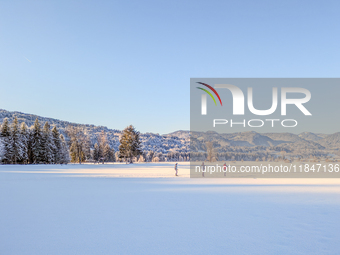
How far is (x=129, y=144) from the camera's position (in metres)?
65.9

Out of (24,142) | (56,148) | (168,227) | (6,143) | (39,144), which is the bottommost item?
(168,227)

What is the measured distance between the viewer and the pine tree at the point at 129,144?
65875mm

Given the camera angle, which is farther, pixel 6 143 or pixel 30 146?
pixel 30 146

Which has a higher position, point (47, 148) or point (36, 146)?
point (36, 146)

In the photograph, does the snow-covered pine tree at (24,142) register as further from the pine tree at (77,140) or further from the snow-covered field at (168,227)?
the snow-covered field at (168,227)

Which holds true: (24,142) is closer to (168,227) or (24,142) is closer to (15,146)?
(15,146)

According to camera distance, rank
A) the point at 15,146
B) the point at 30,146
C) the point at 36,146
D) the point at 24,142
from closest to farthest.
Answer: the point at 15,146 < the point at 36,146 < the point at 24,142 < the point at 30,146

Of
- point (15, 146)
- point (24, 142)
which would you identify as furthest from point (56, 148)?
point (15, 146)

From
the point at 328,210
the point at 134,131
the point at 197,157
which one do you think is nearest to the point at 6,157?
the point at 134,131

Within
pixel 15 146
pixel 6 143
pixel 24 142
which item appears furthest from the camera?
pixel 24 142

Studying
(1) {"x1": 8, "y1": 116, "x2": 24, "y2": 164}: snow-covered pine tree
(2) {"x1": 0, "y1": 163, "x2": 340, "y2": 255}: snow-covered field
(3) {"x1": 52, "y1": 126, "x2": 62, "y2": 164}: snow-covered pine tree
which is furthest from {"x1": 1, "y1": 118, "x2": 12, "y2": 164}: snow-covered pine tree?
(2) {"x1": 0, "y1": 163, "x2": 340, "y2": 255}: snow-covered field

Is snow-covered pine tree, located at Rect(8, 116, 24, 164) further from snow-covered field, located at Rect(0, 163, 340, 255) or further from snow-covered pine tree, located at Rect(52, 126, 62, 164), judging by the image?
snow-covered field, located at Rect(0, 163, 340, 255)

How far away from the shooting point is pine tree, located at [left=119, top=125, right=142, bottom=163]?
216ft

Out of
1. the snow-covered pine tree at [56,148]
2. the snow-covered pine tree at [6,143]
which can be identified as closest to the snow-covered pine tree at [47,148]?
the snow-covered pine tree at [56,148]
